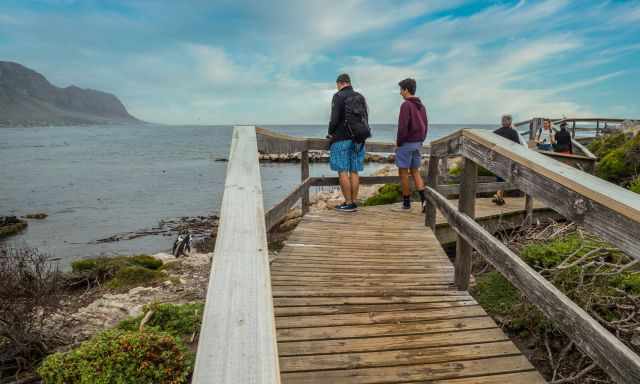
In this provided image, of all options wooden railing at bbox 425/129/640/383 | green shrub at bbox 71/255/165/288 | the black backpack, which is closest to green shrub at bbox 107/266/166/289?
green shrub at bbox 71/255/165/288

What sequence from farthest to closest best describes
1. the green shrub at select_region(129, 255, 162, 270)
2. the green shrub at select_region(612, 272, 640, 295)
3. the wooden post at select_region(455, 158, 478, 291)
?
the green shrub at select_region(129, 255, 162, 270) → the green shrub at select_region(612, 272, 640, 295) → the wooden post at select_region(455, 158, 478, 291)

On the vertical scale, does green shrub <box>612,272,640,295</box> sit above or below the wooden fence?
below

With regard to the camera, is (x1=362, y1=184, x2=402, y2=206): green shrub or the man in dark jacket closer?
the man in dark jacket

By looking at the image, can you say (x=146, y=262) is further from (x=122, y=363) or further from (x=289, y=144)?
(x=122, y=363)

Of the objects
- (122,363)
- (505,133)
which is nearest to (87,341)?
(122,363)

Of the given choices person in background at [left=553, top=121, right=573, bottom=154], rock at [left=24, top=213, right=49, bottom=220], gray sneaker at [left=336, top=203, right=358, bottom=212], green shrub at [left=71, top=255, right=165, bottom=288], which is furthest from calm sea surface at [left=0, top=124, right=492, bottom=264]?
person in background at [left=553, top=121, right=573, bottom=154]

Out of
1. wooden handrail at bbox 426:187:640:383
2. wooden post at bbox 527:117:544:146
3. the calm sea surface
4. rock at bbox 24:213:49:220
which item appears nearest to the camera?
wooden handrail at bbox 426:187:640:383

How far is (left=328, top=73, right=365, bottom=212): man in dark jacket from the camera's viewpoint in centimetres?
543

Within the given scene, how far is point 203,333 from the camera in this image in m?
0.89

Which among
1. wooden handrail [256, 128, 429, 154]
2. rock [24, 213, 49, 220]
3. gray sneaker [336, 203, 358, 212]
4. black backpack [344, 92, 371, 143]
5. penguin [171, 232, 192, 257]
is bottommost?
rock [24, 213, 49, 220]

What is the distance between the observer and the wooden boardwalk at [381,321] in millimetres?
2211

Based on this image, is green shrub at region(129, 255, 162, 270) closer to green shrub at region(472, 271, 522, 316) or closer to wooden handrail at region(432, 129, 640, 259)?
green shrub at region(472, 271, 522, 316)

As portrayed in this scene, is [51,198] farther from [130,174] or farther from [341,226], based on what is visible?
[341,226]

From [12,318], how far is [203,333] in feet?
12.7
